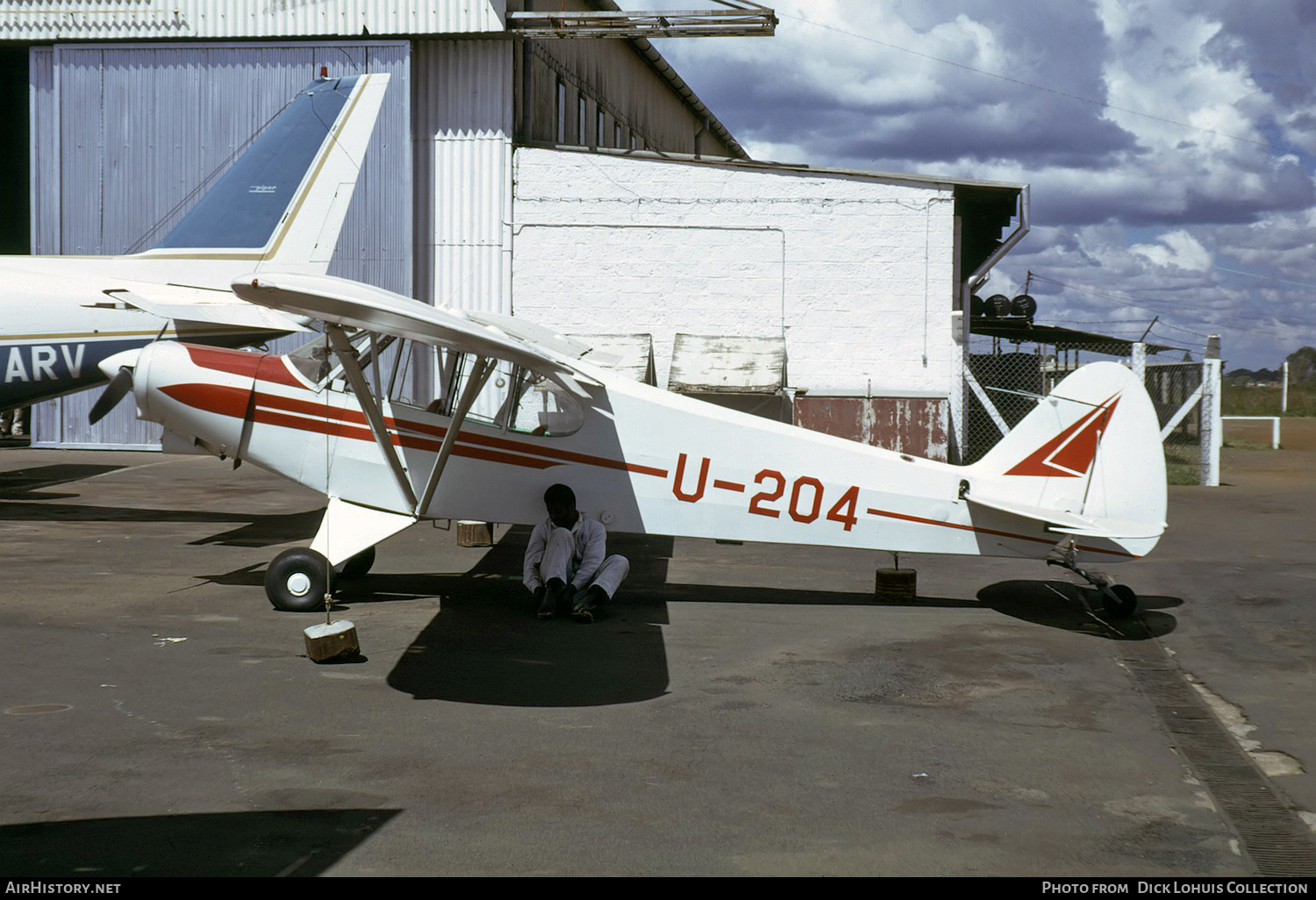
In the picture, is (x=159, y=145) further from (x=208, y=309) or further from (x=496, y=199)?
(x=208, y=309)

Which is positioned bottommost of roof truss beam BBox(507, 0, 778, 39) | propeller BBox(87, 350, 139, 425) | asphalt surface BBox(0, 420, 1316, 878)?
asphalt surface BBox(0, 420, 1316, 878)

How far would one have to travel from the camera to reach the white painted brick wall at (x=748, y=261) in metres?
20.5

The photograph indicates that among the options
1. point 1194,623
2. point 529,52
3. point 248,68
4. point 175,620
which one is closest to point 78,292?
point 175,620

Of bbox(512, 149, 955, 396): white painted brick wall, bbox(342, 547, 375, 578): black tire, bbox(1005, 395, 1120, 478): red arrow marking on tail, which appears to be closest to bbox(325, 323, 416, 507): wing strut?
bbox(342, 547, 375, 578): black tire

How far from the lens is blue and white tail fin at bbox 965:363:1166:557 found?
850cm

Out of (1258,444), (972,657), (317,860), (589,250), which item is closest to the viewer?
(317,860)

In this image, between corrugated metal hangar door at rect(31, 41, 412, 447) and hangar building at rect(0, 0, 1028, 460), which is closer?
hangar building at rect(0, 0, 1028, 460)

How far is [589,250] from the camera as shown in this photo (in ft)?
69.2

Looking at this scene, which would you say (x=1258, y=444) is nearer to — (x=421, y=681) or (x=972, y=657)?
(x=972, y=657)

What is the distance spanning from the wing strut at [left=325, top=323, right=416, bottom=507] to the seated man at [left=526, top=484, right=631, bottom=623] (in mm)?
1086

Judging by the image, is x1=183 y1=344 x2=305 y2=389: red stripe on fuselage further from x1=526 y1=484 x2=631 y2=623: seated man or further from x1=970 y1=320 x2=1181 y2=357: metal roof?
x1=970 y1=320 x2=1181 y2=357: metal roof

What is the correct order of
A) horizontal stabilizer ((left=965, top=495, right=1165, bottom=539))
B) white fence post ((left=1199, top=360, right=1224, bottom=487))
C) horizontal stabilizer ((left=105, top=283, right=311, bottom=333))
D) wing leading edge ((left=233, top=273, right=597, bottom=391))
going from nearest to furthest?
wing leading edge ((left=233, top=273, right=597, bottom=391))
horizontal stabilizer ((left=965, top=495, right=1165, bottom=539))
horizontal stabilizer ((left=105, top=283, right=311, bottom=333))
white fence post ((left=1199, top=360, right=1224, bottom=487))

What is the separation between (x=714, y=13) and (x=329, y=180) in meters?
8.63

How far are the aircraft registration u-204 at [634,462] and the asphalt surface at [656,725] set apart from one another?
70 centimetres
